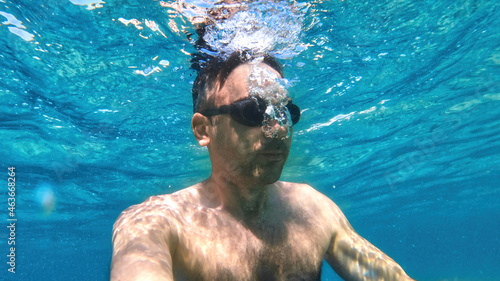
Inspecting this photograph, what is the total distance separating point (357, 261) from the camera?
3.59 m

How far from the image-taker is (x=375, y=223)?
56.7m

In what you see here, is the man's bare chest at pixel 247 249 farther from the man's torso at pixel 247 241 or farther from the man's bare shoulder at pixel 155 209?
the man's bare shoulder at pixel 155 209

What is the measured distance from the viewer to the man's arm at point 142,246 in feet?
6.98

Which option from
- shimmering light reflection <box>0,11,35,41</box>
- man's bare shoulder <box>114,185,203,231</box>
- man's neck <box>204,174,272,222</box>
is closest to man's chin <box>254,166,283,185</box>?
man's neck <box>204,174,272,222</box>

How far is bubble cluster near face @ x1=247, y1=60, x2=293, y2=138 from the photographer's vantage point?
328 cm

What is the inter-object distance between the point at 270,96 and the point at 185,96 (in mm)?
9106

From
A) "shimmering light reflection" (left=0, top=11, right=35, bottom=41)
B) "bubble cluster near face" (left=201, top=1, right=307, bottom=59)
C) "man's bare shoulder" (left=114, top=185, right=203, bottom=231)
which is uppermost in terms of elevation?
"bubble cluster near face" (left=201, top=1, right=307, bottom=59)

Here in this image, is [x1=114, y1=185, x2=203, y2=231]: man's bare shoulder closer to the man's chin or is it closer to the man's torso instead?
the man's torso

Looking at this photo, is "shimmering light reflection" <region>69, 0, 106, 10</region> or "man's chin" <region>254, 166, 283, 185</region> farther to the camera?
"shimmering light reflection" <region>69, 0, 106, 10</region>

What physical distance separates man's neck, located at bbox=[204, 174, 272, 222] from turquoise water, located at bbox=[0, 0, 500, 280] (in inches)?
52.5

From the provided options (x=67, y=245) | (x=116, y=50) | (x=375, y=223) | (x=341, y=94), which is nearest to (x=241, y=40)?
(x=116, y=50)

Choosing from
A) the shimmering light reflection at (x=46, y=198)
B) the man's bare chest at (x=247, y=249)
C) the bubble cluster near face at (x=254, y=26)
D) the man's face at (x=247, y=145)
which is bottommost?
the shimmering light reflection at (x=46, y=198)

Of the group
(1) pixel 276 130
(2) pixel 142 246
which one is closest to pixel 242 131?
(1) pixel 276 130

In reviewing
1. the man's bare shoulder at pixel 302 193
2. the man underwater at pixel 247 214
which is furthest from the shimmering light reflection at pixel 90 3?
the man's bare shoulder at pixel 302 193
